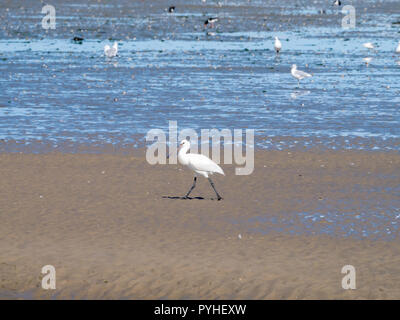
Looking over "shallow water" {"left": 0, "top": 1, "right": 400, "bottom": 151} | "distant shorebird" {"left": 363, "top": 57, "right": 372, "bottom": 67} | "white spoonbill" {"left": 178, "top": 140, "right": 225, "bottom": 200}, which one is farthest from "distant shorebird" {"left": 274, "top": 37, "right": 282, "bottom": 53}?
"white spoonbill" {"left": 178, "top": 140, "right": 225, "bottom": 200}

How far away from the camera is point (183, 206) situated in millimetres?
15203

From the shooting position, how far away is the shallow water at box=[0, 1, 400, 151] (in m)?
22.9

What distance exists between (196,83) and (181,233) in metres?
17.9

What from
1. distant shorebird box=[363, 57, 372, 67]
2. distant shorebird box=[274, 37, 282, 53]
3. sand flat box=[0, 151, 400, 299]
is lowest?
sand flat box=[0, 151, 400, 299]

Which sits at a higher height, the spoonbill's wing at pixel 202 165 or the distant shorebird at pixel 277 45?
the distant shorebird at pixel 277 45

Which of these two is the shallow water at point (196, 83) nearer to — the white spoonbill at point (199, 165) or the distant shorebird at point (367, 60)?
the distant shorebird at point (367, 60)

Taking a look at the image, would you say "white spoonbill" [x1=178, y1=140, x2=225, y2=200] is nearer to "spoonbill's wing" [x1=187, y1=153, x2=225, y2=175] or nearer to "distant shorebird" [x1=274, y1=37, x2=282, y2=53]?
"spoonbill's wing" [x1=187, y1=153, x2=225, y2=175]

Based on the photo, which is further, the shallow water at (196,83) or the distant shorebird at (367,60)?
the distant shorebird at (367,60)

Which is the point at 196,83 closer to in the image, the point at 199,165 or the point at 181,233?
the point at 199,165

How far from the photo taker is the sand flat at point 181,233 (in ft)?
37.2

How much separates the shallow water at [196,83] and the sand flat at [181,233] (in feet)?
9.55

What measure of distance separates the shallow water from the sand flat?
291 cm

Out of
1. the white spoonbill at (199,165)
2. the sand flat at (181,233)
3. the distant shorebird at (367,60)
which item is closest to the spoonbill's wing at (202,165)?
the white spoonbill at (199,165)
